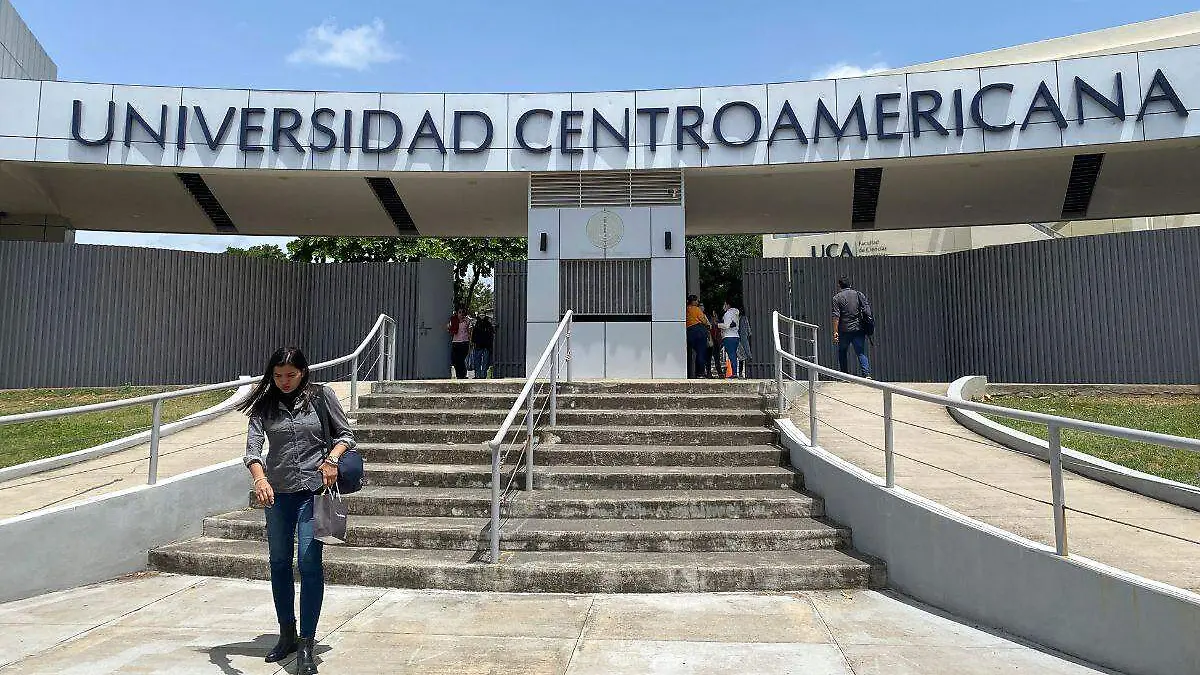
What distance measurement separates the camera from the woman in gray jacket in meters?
3.83

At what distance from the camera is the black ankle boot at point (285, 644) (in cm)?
383

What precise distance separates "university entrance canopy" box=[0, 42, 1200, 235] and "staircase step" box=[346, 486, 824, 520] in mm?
6955

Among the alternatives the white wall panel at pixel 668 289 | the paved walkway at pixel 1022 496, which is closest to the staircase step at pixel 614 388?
the paved walkway at pixel 1022 496

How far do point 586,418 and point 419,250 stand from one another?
20421 mm

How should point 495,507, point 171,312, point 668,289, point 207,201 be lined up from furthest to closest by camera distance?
point 207,201 → point 171,312 → point 668,289 → point 495,507

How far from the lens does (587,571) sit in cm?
507

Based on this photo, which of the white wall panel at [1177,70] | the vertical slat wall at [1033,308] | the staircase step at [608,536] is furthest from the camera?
the vertical slat wall at [1033,308]

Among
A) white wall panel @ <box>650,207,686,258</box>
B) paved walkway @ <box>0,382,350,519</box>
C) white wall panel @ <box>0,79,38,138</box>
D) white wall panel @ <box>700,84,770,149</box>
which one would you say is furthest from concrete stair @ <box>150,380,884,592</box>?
white wall panel @ <box>0,79,38,138</box>

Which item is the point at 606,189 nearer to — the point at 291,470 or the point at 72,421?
the point at 72,421

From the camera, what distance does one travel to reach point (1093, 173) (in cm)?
1222

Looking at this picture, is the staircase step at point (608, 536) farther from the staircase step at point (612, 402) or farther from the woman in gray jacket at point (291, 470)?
the staircase step at point (612, 402)

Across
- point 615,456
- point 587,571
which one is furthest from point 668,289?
point 587,571

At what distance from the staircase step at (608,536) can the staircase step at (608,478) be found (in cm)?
70

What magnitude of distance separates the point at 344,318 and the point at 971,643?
46.6ft
